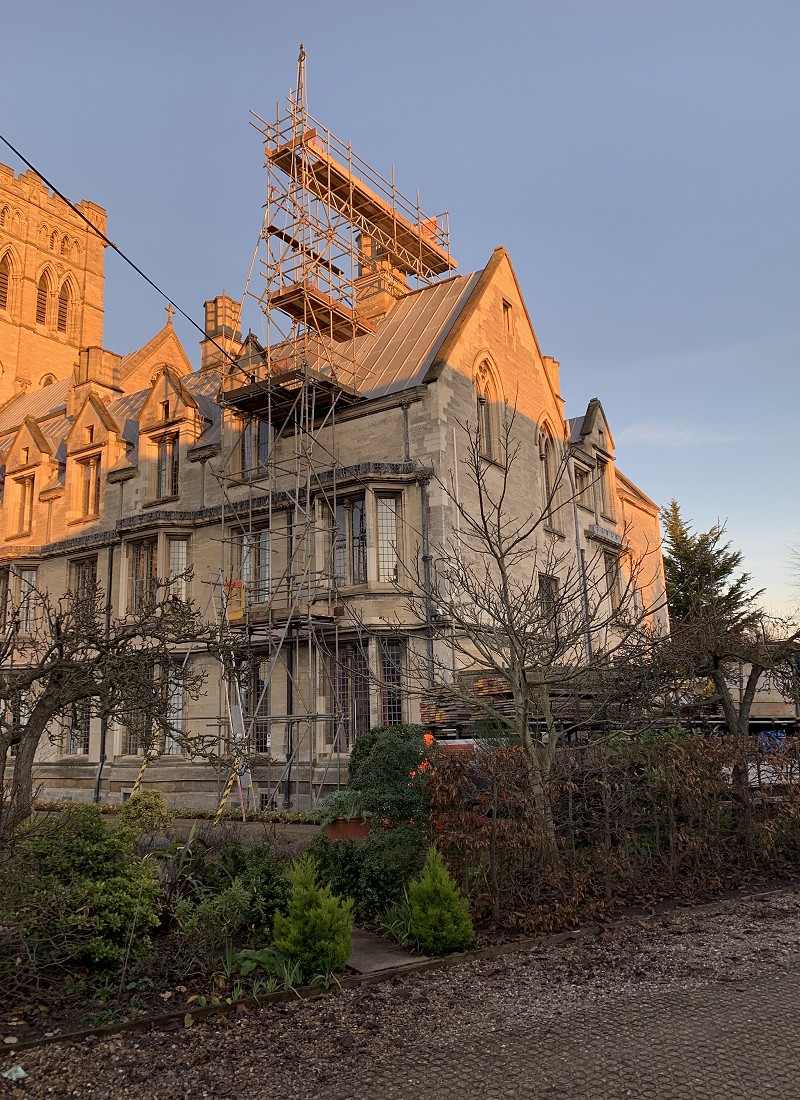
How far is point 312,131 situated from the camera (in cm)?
2795

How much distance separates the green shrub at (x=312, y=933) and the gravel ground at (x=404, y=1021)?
0.34 meters

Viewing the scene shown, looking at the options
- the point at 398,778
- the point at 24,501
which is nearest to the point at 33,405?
the point at 24,501

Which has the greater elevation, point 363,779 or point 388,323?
point 388,323

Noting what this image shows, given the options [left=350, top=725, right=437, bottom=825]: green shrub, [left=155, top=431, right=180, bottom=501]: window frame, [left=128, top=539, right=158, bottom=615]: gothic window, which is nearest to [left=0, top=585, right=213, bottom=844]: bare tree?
[left=350, top=725, right=437, bottom=825]: green shrub

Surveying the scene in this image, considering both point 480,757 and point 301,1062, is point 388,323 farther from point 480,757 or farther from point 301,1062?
point 301,1062

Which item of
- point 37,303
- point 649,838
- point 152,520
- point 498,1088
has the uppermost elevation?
point 37,303

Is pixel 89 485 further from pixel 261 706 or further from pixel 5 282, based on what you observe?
→ pixel 5 282

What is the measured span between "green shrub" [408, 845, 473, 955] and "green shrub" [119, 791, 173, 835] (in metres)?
5.89

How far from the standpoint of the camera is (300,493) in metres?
25.2

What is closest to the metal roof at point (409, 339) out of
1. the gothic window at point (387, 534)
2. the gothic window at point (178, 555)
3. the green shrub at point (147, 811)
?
the gothic window at point (387, 534)

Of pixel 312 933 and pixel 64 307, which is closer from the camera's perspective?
pixel 312 933

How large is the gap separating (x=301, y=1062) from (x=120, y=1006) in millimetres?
1852

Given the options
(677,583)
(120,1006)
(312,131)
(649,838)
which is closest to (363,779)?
(649,838)

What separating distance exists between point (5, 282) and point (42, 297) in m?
2.81
